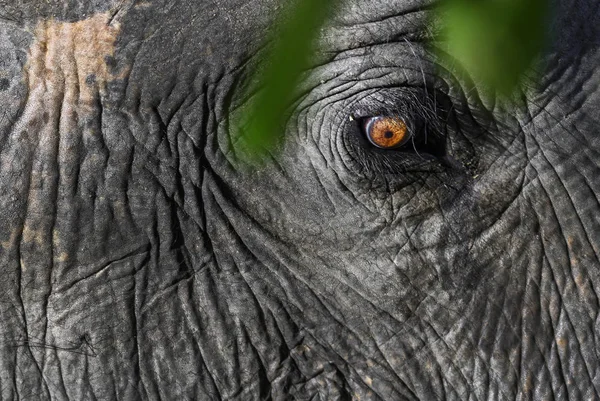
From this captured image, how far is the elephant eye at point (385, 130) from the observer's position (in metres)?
3.55

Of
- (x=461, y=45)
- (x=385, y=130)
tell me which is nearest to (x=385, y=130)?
(x=385, y=130)

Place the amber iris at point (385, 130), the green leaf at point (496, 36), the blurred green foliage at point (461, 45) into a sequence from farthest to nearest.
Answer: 1. the amber iris at point (385, 130)
2. the green leaf at point (496, 36)
3. the blurred green foliage at point (461, 45)

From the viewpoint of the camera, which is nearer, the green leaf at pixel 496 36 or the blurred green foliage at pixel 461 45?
the blurred green foliage at pixel 461 45

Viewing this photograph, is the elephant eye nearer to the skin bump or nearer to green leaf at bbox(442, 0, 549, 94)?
green leaf at bbox(442, 0, 549, 94)

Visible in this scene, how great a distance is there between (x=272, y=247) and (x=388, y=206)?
38 centimetres

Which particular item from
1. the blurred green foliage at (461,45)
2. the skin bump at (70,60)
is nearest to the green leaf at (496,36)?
the blurred green foliage at (461,45)

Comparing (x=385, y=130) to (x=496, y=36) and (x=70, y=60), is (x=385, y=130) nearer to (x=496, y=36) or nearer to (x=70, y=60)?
(x=496, y=36)

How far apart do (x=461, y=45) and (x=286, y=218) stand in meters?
0.75

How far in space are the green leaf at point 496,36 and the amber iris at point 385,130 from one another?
0.26 metres

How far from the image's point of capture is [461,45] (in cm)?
342

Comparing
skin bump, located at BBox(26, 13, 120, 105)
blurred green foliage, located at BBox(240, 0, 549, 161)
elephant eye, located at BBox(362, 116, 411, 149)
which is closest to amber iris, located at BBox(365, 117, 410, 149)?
elephant eye, located at BBox(362, 116, 411, 149)

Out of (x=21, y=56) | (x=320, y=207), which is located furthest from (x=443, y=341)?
(x=21, y=56)

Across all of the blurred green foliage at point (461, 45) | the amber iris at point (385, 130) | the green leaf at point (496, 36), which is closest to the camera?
the blurred green foliage at point (461, 45)

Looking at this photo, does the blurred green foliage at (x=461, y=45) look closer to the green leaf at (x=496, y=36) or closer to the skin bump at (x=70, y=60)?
the green leaf at (x=496, y=36)
